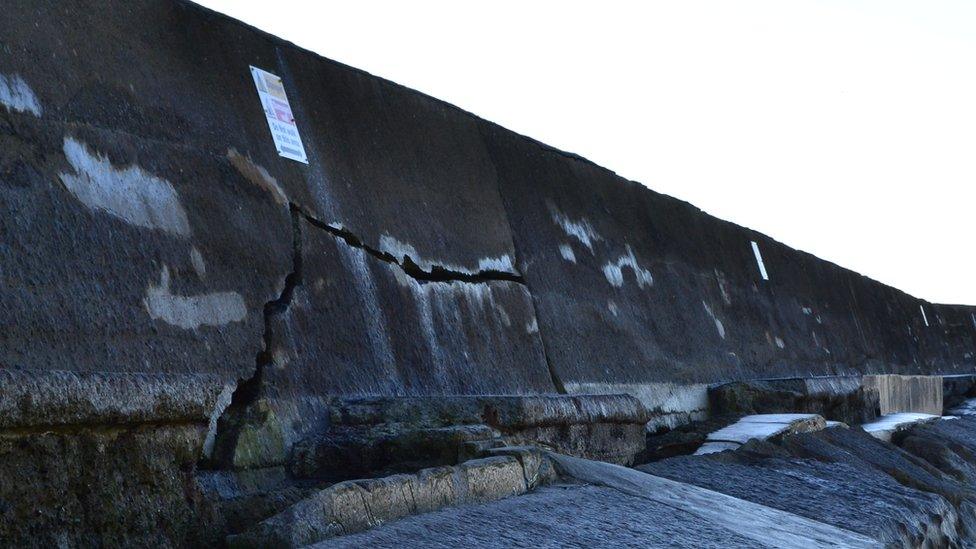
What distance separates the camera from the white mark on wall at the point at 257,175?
9.81ft

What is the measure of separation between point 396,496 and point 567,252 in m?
2.84

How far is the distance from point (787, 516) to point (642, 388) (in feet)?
6.35

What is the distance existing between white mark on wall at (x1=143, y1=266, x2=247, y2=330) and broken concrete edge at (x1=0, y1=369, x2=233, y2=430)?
510mm

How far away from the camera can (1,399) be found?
63.8 inches

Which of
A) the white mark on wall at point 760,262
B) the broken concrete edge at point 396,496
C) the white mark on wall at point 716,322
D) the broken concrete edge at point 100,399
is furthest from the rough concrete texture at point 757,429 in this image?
the white mark on wall at point 760,262

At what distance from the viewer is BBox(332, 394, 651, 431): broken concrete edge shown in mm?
2828

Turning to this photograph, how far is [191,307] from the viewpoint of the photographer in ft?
8.39

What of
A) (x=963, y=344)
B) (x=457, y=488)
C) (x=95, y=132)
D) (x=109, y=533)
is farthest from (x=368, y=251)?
(x=963, y=344)

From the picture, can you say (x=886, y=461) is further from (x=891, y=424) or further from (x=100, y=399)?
(x=100, y=399)

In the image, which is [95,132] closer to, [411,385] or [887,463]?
[411,385]

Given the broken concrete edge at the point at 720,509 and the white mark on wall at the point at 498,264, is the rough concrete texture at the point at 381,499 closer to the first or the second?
the broken concrete edge at the point at 720,509

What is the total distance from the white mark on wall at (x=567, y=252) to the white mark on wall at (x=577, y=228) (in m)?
0.09

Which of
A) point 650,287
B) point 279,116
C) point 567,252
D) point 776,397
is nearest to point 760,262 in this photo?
point 650,287

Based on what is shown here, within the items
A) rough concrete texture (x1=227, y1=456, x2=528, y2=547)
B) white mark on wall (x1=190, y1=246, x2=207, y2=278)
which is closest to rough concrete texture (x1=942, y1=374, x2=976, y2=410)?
rough concrete texture (x1=227, y1=456, x2=528, y2=547)
